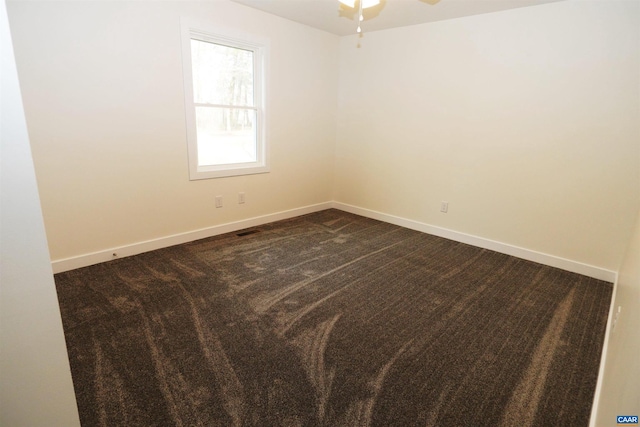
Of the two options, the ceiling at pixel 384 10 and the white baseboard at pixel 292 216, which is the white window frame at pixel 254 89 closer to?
the ceiling at pixel 384 10

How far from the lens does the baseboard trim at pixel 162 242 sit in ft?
8.84

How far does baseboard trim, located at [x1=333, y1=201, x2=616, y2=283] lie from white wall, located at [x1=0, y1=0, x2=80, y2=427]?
12.0 feet

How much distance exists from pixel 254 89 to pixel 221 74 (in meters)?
0.41

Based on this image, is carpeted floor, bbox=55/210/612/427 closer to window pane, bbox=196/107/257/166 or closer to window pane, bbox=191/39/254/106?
window pane, bbox=196/107/257/166

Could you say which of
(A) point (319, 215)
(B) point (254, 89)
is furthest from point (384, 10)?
(A) point (319, 215)

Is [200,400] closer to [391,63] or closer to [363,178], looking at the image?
[363,178]

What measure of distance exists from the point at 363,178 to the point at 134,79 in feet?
9.46

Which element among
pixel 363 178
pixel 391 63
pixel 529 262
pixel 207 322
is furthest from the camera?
pixel 363 178

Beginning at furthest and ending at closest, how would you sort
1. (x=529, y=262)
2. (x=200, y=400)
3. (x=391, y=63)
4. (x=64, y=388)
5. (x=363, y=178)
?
(x=363, y=178), (x=391, y=63), (x=529, y=262), (x=200, y=400), (x=64, y=388)

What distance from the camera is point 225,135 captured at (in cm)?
361

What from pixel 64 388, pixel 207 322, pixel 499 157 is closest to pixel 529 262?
pixel 499 157

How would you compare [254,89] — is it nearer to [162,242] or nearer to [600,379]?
[162,242]

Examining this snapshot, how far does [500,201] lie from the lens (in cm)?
338

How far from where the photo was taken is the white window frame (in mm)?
3006
